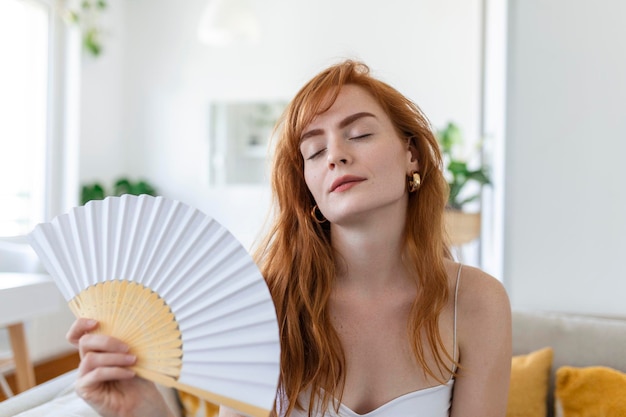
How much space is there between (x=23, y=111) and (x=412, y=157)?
381cm

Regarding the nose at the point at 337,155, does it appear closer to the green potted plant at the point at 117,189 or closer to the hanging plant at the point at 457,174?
the hanging plant at the point at 457,174

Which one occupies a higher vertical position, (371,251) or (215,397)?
(371,251)

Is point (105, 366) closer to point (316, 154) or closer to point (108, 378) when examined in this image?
point (108, 378)

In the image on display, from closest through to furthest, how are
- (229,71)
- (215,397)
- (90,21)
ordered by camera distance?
(215,397) < (90,21) < (229,71)

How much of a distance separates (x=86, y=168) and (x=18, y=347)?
308 centimetres

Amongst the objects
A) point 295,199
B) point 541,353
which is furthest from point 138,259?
point 541,353

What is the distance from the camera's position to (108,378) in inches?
33.9

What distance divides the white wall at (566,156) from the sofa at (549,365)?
0.16 meters

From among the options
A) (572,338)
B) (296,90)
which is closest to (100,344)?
(572,338)

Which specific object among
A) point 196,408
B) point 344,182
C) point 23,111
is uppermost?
point 23,111

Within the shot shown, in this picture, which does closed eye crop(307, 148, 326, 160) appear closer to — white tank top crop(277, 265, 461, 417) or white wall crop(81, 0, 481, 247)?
white tank top crop(277, 265, 461, 417)

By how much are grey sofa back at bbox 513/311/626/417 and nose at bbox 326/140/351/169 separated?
0.87m

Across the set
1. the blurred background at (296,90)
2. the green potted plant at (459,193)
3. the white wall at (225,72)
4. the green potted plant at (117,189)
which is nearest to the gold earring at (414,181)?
the blurred background at (296,90)

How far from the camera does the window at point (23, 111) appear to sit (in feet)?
13.4
